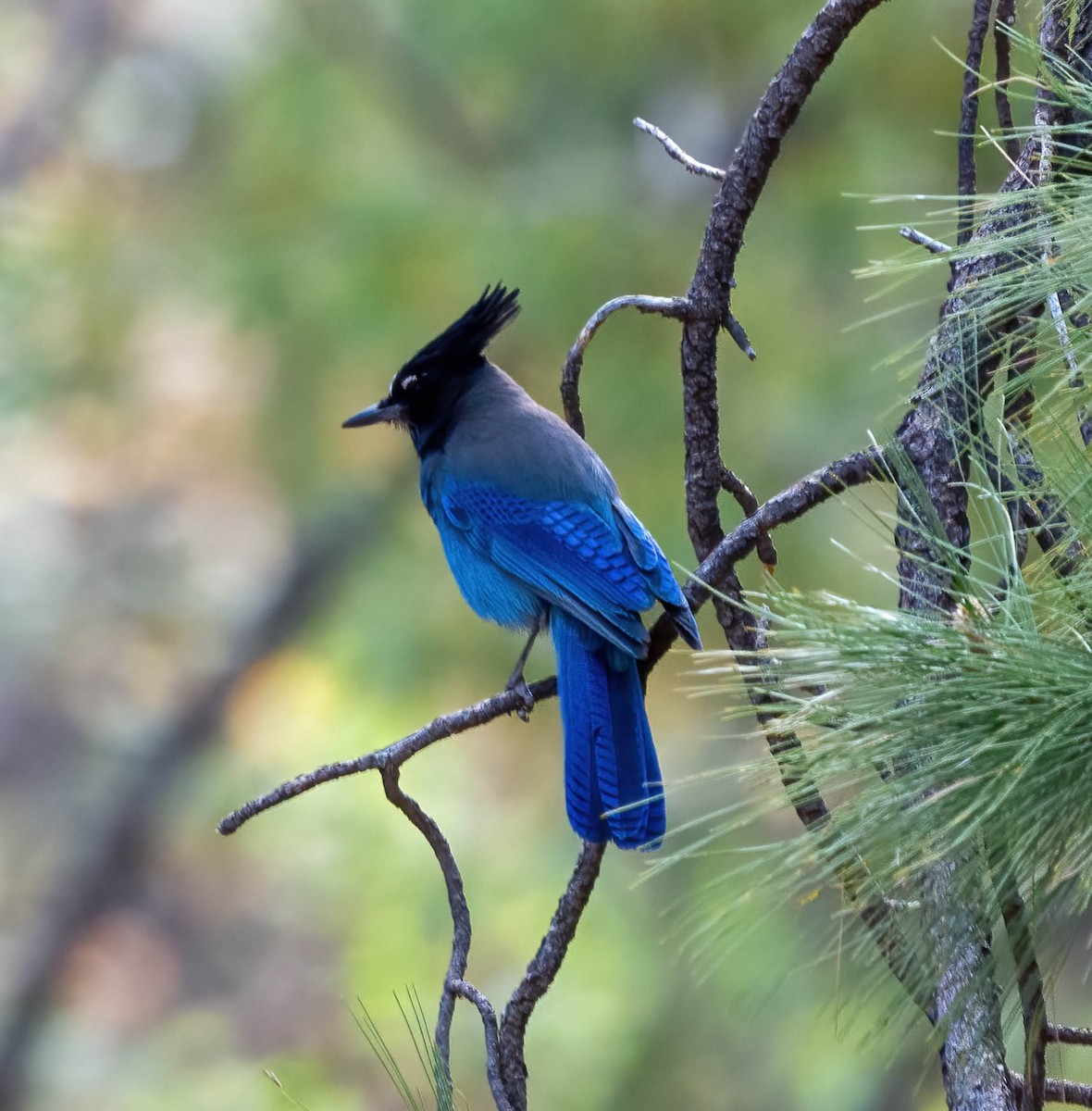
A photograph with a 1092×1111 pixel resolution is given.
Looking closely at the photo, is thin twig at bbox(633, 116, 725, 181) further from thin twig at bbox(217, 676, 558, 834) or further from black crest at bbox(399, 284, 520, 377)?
black crest at bbox(399, 284, 520, 377)

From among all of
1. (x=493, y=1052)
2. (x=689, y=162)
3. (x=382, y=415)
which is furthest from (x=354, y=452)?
(x=493, y=1052)

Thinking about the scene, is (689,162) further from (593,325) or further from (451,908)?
(451,908)

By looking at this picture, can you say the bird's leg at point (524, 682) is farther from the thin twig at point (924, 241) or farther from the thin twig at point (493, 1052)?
the thin twig at point (924, 241)

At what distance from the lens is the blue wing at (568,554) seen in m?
2.06

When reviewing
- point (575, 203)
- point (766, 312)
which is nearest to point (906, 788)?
point (766, 312)

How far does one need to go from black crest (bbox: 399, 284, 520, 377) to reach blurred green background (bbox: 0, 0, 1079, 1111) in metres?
0.76

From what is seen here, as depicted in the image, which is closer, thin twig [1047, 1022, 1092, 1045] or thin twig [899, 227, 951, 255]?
thin twig [1047, 1022, 1092, 1045]

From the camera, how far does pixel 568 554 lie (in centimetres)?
225

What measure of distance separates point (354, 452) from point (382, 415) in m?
2.22

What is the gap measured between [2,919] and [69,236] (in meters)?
2.92

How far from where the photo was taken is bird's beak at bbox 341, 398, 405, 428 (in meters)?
2.72

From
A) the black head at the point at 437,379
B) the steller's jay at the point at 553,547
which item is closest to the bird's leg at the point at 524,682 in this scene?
the steller's jay at the point at 553,547

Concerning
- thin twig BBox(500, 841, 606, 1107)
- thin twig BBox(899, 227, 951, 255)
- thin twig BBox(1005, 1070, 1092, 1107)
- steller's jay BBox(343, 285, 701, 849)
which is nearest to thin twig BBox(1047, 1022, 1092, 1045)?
thin twig BBox(1005, 1070, 1092, 1107)

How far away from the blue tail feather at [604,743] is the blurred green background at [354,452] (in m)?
0.76
